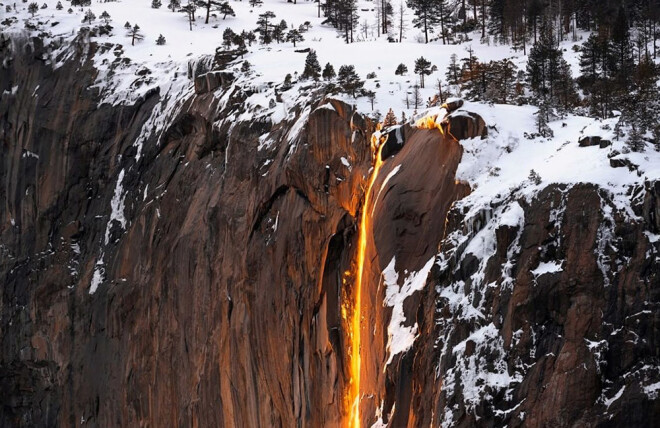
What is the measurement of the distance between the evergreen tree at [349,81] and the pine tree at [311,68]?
123cm

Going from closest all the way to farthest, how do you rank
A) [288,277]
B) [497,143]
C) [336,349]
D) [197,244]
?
[497,143] → [336,349] → [288,277] → [197,244]

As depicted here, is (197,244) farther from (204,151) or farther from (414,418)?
(414,418)

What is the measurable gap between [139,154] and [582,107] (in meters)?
24.9

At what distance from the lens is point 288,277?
124ft

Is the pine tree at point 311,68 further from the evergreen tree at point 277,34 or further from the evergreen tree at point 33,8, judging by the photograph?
the evergreen tree at point 33,8

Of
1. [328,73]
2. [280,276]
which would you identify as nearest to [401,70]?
[328,73]

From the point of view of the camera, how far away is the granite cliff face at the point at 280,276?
2483 centimetres

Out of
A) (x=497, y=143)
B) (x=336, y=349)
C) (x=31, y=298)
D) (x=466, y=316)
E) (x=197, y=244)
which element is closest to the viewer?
(x=466, y=316)

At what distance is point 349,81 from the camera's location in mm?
43031

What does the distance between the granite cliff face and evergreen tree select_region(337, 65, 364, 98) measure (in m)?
1.46

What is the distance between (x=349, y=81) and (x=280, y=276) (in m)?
10.9

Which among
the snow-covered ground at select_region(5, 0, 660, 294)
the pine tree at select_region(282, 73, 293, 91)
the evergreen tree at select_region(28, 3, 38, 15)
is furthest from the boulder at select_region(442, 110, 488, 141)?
the evergreen tree at select_region(28, 3, 38, 15)

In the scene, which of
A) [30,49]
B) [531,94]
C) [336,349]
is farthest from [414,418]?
[30,49]

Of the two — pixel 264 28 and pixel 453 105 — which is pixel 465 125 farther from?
pixel 264 28
